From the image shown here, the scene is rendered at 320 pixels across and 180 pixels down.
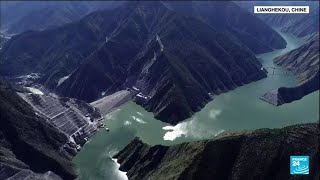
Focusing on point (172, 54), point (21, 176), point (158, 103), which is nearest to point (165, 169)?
point (21, 176)

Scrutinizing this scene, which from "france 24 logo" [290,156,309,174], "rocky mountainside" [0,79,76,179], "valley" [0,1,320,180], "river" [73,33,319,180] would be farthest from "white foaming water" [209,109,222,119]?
"france 24 logo" [290,156,309,174]

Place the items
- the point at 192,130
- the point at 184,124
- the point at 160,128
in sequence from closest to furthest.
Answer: the point at 192,130
the point at 160,128
the point at 184,124

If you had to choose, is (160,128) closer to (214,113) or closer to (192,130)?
(192,130)

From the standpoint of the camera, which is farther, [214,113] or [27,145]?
[214,113]

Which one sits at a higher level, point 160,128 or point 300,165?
point 300,165

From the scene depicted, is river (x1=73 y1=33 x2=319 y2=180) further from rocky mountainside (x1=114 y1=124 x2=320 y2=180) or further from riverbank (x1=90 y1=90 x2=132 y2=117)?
rocky mountainside (x1=114 y1=124 x2=320 y2=180)

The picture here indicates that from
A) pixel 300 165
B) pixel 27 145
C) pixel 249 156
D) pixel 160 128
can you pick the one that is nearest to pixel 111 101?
pixel 160 128

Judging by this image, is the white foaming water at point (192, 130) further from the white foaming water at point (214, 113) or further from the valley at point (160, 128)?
A: the valley at point (160, 128)

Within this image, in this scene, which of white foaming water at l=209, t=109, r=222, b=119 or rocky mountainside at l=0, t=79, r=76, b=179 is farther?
white foaming water at l=209, t=109, r=222, b=119
